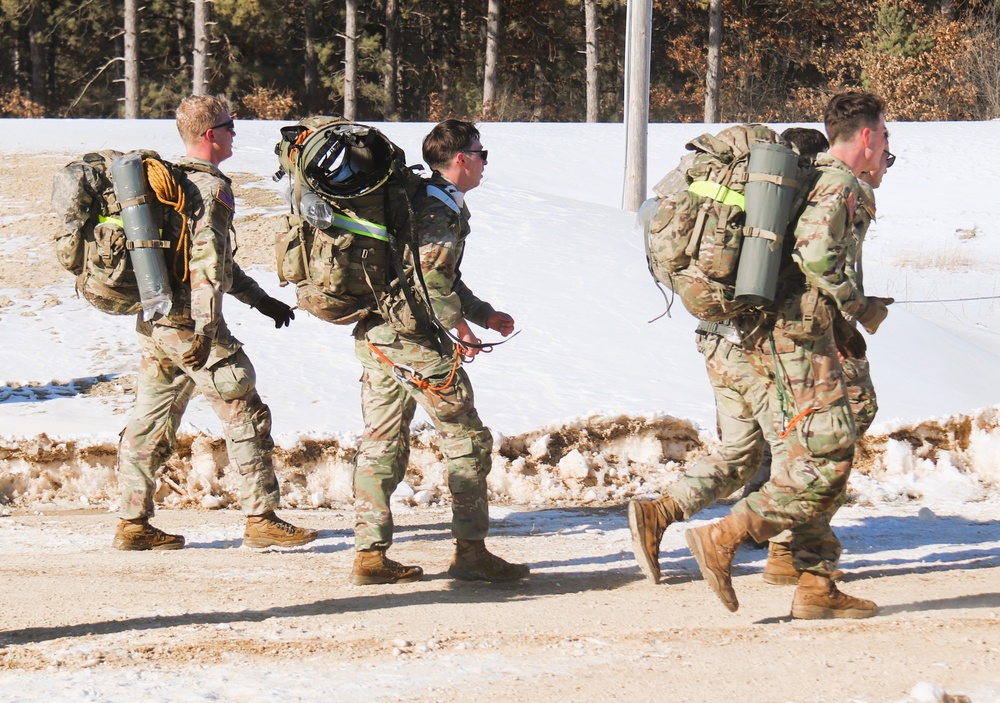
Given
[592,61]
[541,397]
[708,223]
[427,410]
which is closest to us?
[708,223]

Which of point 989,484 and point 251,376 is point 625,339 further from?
point 251,376

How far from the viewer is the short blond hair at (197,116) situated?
16.6 feet

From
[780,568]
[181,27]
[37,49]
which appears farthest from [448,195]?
[37,49]

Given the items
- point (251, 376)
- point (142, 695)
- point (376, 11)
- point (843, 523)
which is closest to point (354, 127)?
point (251, 376)

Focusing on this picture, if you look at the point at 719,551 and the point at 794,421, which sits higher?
the point at 794,421

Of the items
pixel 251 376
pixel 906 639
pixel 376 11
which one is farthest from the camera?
pixel 376 11

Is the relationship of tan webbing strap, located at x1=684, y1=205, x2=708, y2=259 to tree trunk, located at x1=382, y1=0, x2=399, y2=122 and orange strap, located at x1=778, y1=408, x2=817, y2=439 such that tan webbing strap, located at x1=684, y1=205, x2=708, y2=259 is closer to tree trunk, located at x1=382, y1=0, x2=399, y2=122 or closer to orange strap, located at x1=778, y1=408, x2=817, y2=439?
orange strap, located at x1=778, y1=408, x2=817, y2=439

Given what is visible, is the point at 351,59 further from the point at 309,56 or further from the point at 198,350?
the point at 198,350

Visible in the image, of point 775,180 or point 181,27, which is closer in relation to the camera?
point 775,180

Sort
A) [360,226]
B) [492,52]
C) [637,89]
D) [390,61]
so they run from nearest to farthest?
[360,226] < [637,89] < [492,52] < [390,61]

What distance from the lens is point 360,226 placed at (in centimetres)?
449

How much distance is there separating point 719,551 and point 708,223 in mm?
1134

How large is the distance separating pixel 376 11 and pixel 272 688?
3266cm

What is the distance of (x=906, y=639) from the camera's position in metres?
4.06
